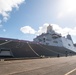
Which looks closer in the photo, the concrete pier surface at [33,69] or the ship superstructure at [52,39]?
the concrete pier surface at [33,69]

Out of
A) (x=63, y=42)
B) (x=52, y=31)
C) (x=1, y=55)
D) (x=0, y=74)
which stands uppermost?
(x=52, y=31)

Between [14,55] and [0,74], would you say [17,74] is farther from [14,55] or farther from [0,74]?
[14,55]

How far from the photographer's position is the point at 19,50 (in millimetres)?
42125

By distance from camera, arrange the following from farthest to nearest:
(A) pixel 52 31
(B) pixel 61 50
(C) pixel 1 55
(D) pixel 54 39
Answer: (A) pixel 52 31
(D) pixel 54 39
(B) pixel 61 50
(C) pixel 1 55

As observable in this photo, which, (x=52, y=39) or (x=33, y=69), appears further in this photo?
(x=52, y=39)

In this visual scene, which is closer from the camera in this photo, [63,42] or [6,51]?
[6,51]

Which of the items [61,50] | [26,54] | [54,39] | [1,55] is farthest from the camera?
[54,39]

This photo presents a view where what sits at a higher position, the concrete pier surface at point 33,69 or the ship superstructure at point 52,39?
the ship superstructure at point 52,39

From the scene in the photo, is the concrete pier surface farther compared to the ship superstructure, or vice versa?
the ship superstructure

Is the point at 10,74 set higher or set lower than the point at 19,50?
lower

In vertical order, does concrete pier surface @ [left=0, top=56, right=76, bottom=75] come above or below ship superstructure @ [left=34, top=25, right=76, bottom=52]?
below

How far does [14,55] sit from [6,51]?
2.39 m

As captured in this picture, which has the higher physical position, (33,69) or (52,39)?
(52,39)

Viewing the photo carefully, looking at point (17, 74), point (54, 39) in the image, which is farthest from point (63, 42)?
point (17, 74)
